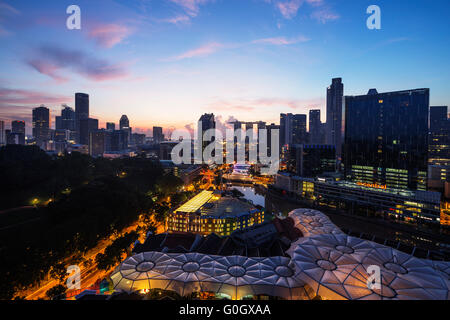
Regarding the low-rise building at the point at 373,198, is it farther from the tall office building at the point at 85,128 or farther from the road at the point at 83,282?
the tall office building at the point at 85,128

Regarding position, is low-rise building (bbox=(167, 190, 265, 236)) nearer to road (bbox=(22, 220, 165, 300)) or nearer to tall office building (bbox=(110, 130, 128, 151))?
road (bbox=(22, 220, 165, 300))

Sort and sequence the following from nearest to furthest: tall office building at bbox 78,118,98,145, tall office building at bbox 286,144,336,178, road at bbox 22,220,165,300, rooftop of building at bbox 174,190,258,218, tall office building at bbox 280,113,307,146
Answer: road at bbox 22,220,165,300
rooftop of building at bbox 174,190,258,218
tall office building at bbox 286,144,336,178
tall office building at bbox 280,113,307,146
tall office building at bbox 78,118,98,145

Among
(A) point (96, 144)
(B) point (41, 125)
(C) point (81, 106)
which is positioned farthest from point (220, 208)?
(C) point (81, 106)

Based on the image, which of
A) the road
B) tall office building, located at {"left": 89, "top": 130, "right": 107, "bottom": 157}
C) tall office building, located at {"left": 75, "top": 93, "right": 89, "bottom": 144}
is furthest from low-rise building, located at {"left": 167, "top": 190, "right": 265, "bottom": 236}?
tall office building, located at {"left": 75, "top": 93, "right": 89, "bottom": 144}

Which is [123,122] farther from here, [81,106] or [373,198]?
[373,198]
